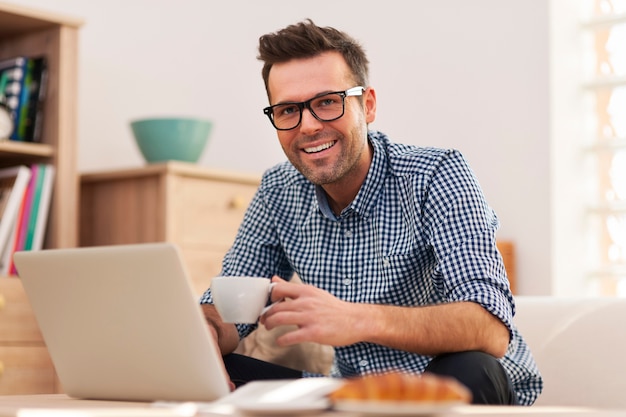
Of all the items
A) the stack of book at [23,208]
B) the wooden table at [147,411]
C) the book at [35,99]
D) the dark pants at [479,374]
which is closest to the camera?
the wooden table at [147,411]

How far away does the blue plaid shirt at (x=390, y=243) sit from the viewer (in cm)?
168

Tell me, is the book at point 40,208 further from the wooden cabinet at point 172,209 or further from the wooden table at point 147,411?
the wooden table at point 147,411

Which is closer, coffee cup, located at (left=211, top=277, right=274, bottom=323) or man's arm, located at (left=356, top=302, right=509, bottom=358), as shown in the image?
coffee cup, located at (left=211, top=277, right=274, bottom=323)

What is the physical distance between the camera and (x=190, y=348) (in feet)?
3.69

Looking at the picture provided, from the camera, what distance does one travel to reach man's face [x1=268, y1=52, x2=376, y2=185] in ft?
6.17

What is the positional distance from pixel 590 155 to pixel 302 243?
1664 millimetres

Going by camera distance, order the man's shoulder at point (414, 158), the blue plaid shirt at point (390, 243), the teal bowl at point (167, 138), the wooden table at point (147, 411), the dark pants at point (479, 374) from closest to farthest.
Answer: the wooden table at point (147, 411), the dark pants at point (479, 374), the blue plaid shirt at point (390, 243), the man's shoulder at point (414, 158), the teal bowl at point (167, 138)

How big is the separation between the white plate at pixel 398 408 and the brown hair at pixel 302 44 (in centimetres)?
112

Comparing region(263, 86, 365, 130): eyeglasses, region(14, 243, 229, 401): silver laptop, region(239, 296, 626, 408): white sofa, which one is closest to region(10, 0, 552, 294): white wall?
region(239, 296, 626, 408): white sofa

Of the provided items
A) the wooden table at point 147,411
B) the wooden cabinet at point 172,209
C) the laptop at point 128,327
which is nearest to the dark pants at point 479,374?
the wooden table at point 147,411

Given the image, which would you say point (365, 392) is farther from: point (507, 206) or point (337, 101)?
point (507, 206)

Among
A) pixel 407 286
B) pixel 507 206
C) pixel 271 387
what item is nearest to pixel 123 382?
pixel 271 387

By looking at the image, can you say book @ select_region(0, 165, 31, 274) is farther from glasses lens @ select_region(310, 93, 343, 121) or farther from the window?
the window

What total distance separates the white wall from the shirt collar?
142cm
